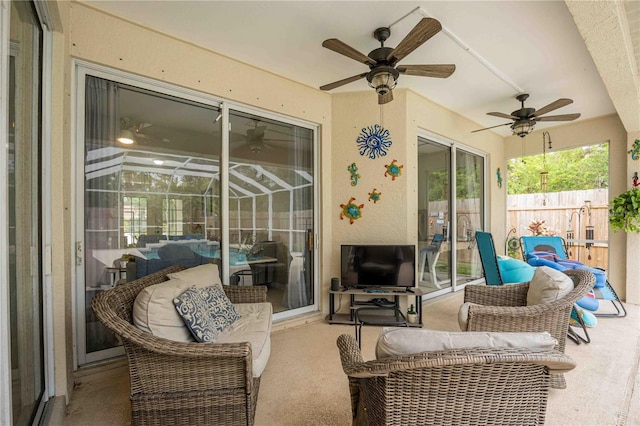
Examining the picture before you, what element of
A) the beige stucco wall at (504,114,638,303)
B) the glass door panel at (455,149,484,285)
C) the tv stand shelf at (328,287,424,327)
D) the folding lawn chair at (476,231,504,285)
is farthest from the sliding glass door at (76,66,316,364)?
the beige stucco wall at (504,114,638,303)

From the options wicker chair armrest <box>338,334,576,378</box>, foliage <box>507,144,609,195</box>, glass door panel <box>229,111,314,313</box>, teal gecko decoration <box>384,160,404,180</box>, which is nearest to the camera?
wicker chair armrest <box>338,334,576,378</box>

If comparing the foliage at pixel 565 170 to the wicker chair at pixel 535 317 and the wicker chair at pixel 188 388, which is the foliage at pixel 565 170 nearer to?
the wicker chair at pixel 535 317

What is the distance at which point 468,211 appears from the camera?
5156mm

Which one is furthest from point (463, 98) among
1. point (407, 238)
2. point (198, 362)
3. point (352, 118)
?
point (198, 362)

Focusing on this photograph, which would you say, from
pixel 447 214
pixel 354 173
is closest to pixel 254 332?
pixel 354 173

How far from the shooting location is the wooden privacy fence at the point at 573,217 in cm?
522

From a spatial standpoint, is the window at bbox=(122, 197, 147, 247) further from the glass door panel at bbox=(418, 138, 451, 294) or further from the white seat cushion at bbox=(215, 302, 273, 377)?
the glass door panel at bbox=(418, 138, 451, 294)

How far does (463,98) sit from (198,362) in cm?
429

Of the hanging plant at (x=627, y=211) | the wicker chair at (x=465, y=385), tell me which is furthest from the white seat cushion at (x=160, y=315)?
the hanging plant at (x=627, y=211)

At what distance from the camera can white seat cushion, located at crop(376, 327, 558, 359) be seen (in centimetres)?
105

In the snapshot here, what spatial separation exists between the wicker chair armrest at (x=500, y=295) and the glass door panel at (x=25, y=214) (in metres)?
3.11

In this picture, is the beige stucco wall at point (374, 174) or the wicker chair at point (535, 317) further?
the beige stucco wall at point (374, 174)

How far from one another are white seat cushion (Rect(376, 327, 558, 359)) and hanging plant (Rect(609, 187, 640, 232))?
14.1ft

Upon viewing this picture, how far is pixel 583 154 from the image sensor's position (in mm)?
8664
